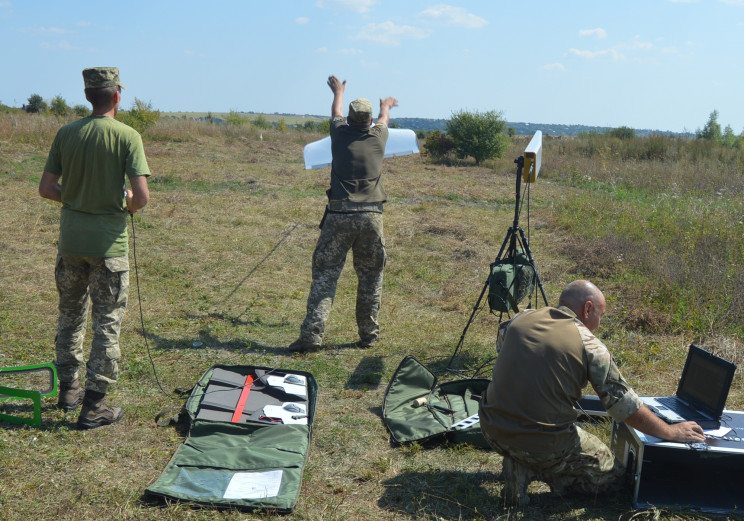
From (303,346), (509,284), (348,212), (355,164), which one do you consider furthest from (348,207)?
(509,284)

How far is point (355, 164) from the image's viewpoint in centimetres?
559

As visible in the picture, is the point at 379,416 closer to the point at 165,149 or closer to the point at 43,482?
the point at 43,482

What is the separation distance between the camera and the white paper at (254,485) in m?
3.18

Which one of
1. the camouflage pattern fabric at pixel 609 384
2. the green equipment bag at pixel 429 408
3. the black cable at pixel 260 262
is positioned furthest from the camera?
the black cable at pixel 260 262

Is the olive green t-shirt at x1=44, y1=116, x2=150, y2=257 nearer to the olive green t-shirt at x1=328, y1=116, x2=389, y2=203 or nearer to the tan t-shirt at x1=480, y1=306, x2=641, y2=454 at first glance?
the olive green t-shirt at x1=328, y1=116, x2=389, y2=203

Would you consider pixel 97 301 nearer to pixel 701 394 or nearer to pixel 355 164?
pixel 355 164

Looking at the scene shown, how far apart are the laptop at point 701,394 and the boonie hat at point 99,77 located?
12.1ft

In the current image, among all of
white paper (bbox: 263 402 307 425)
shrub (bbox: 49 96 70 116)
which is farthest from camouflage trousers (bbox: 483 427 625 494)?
shrub (bbox: 49 96 70 116)

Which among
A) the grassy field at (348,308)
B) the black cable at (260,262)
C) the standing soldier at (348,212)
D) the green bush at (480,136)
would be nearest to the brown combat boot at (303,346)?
the standing soldier at (348,212)

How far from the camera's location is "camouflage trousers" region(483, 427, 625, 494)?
10.5 feet

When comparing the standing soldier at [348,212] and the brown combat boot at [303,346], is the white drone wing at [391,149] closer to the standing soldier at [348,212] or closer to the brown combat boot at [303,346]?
the standing soldier at [348,212]

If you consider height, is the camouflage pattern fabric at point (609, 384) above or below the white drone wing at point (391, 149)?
below

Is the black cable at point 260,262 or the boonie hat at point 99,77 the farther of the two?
the black cable at point 260,262

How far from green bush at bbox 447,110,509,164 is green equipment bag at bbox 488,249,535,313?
1986 cm
